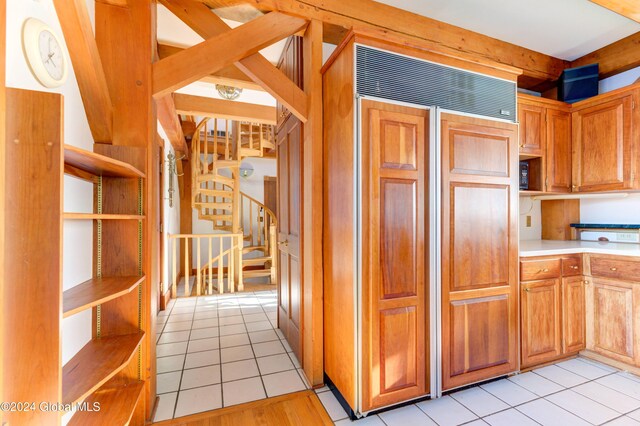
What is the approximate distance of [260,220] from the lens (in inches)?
251

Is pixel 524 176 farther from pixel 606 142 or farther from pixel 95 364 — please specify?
pixel 95 364

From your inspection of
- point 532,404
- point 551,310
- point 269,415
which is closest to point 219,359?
point 269,415

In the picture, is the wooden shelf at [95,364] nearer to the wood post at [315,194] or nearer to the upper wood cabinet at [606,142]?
the wood post at [315,194]

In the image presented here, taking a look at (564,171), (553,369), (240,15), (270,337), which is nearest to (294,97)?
(240,15)

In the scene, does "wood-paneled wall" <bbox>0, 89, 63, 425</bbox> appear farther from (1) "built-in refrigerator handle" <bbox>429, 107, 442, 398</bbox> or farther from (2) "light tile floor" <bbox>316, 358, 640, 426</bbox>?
(1) "built-in refrigerator handle" <bbox>429, 107, 442, 398</bbox>

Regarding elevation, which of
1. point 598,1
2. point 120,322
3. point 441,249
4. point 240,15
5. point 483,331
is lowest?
point 483,331

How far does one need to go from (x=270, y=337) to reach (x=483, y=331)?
6.27 feet

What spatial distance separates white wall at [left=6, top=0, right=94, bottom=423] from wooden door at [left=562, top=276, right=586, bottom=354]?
130 inches

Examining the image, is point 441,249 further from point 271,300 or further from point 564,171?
point 271,300

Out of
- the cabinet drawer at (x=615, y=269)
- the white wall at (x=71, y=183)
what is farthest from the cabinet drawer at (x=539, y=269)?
the white wall at (x=71, y=183)

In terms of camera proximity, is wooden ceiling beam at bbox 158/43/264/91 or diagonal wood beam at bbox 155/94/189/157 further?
diagonal wood beam at bbox 155/94/189/157

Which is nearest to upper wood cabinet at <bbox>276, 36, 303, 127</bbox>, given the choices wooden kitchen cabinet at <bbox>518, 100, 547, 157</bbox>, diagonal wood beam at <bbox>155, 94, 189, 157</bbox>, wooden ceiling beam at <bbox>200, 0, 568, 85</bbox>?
wooden ceiling beam at <bbox>200, 0, 568, 85</bbox>

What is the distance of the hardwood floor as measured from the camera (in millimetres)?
1696

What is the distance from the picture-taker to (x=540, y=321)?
2.20 meters
